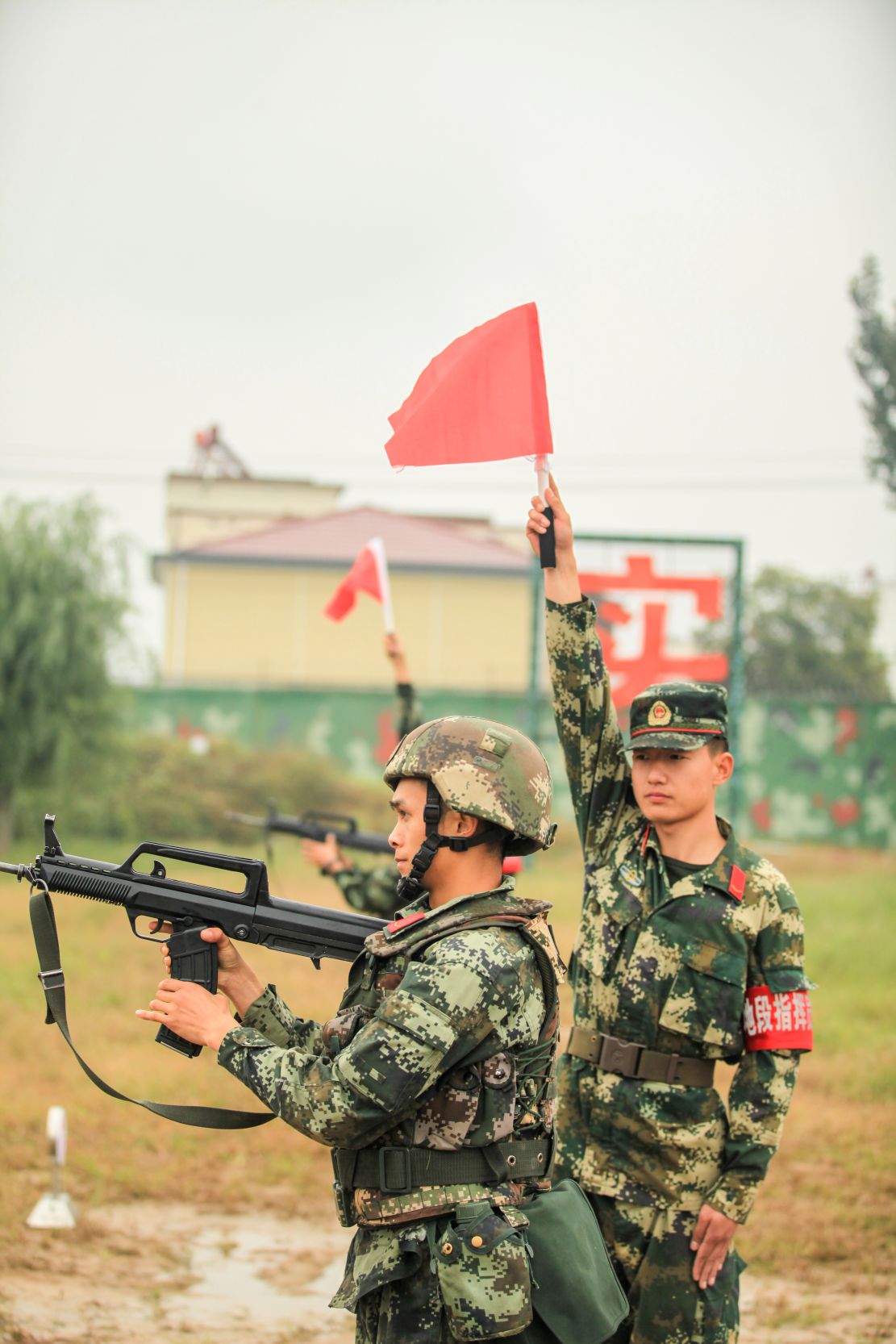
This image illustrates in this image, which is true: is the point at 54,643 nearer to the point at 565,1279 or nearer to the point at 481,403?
the point at 481,403

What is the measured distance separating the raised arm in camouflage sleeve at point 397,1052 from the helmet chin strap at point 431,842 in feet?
0.54

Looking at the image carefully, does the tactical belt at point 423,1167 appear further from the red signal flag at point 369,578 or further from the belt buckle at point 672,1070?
the red signal flag at point 369,578

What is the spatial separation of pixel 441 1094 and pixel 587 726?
138 centimetres

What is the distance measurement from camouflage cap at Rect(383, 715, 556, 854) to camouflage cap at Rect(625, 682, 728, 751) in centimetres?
84

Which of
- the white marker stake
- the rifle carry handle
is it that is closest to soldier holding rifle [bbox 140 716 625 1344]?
the rifle carry handle

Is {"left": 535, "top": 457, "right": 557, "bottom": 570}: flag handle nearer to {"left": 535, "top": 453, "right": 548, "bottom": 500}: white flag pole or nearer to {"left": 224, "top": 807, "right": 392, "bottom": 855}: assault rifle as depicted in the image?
{"left": 535, "top": 453, "right": 548, "bottom": 500}: white flag pole

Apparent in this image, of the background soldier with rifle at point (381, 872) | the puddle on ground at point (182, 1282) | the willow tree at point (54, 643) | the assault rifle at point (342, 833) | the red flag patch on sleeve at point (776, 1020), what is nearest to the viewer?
the red flag patch on sleeve at point (776, 1020)

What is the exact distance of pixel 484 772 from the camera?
253cm

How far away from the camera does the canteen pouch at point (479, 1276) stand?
2342mm

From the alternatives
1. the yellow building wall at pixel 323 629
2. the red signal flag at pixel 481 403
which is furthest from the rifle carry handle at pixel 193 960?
the yellow building wall at pixel 323 629

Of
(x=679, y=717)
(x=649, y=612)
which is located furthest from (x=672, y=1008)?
(x=649, y=612)

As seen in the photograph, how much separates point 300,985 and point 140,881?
8.21 meters

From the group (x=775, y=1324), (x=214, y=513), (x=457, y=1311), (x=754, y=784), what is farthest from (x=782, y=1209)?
(x=214, y=513)

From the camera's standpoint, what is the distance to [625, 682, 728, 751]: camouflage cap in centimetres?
342
